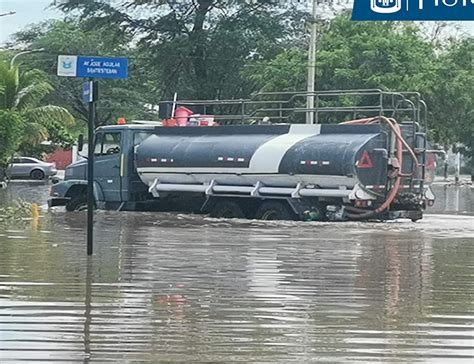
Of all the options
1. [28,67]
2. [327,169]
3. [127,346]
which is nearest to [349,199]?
[327,169]

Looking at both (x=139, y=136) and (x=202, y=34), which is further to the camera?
(x=202, y=34)

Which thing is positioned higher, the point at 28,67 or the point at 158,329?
the point at 28,67

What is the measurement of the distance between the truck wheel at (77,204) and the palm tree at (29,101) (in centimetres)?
1415

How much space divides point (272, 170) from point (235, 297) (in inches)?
489

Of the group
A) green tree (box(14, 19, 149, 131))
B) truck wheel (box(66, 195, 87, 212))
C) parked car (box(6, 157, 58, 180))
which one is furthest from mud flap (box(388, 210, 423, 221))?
parked car (box(6, 157, 58, 180))

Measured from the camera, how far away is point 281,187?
2338 centimetres

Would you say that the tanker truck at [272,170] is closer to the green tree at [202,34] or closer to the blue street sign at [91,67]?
the blue street sign at [91,67]

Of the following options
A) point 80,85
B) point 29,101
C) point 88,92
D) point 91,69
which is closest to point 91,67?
point 91,69

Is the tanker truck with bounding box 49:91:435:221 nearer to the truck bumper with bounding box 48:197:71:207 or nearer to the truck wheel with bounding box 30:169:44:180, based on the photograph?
the truck bumper with bounding box 48:197:71:207

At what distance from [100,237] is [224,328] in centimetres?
944

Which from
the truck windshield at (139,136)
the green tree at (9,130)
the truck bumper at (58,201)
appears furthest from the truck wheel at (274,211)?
the green tree at (9,130)

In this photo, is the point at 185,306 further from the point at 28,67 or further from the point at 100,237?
the point at 28,67

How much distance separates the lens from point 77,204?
26.9 m

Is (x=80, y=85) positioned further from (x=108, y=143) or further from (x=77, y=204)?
(x=108, y=143)
